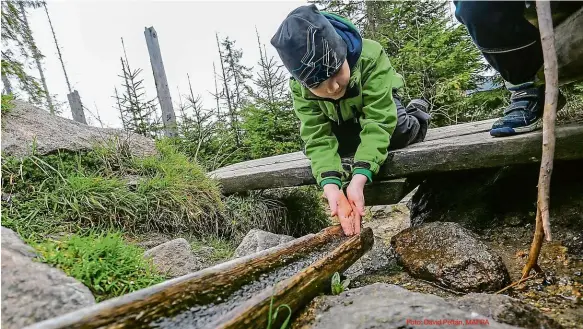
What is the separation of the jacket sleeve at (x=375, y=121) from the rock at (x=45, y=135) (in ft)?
9.09

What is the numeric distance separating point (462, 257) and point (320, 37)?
5.19 feet

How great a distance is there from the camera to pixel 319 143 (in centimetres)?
269

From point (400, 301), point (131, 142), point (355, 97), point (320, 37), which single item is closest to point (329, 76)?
point (320, 37)

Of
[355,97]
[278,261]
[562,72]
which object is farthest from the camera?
[355,97]

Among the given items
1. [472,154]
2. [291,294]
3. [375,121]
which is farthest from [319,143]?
[291,294]

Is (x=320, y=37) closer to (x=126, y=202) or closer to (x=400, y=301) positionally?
(x=400, y=301)

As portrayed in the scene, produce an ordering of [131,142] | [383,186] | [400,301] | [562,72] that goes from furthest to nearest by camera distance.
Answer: [131,142] < [383,186] < [562,72] < [400,301]

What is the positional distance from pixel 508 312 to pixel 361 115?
177cm

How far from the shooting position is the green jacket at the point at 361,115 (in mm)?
2434

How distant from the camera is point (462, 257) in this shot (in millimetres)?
2043

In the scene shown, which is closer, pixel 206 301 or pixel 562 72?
pixel 206 301

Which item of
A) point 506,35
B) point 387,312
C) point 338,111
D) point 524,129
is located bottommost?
point 387,312

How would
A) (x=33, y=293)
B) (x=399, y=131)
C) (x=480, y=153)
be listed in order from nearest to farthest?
(x=33, y=293) → (x=480, y=153) → (x=399, y=131)

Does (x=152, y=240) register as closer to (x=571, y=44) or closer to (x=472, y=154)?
(x=472, y=154)
